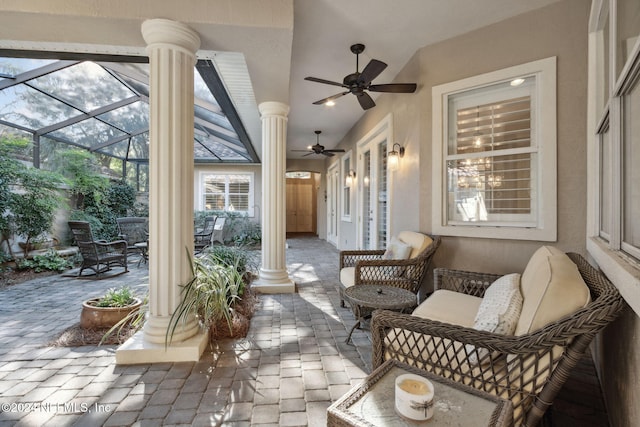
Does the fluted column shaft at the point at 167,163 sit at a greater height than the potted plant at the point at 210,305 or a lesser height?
greater

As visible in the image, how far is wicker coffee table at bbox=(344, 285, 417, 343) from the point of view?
7.11 ft

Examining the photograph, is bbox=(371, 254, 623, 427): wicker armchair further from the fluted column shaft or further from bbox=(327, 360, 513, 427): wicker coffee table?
the fluted column shaft

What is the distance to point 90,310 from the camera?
102 inches

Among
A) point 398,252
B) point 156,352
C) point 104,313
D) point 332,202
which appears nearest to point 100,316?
point 104,313

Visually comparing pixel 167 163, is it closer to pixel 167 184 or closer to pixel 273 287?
pixel 167 184

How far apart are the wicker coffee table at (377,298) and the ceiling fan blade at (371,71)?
6.90 feet

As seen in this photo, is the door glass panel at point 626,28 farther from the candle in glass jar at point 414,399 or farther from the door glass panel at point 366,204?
the door glass panel at point 366,204

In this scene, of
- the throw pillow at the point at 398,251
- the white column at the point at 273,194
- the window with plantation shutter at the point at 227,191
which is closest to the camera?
the throw pillow at the point at 398,251

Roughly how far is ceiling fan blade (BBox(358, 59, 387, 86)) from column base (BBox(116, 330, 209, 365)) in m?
2.90

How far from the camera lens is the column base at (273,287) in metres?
3.79

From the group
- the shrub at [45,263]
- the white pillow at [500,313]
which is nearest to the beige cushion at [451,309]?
the white pillow at [500,313]

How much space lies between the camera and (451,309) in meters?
2.00

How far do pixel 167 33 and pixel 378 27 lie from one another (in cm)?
196

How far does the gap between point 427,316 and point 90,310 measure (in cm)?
292
